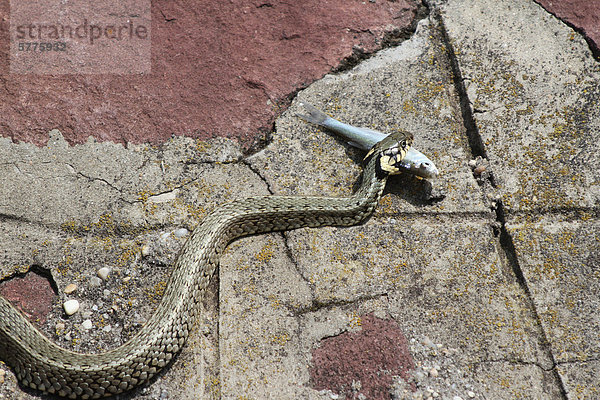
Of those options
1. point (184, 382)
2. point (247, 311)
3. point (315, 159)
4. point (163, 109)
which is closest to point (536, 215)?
point (315, 159)

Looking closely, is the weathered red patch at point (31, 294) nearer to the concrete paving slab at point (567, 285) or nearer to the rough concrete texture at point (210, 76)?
the rough concrete texture at point (210, 76)

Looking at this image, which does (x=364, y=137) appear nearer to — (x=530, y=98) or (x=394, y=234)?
(x=394, y=234)

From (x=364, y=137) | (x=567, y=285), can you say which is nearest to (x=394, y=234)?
(x=364, y=137)

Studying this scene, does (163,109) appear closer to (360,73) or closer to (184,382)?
(360,73)

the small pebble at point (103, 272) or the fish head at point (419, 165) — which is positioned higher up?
the fish head at point (419, 165)

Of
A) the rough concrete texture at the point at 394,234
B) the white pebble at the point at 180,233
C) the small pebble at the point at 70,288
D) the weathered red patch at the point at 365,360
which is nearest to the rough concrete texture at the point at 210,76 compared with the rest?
the rough concrete texture at the point at 394,234

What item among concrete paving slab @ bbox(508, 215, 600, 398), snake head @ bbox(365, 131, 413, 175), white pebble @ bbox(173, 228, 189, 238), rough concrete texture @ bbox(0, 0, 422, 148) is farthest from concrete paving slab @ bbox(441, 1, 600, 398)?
white pebble @ bbox(173, 228, 189, 238)

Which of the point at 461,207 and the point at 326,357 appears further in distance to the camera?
the point at 461,207
